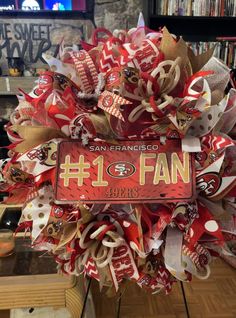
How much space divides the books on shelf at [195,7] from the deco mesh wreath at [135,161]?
6.79 feet

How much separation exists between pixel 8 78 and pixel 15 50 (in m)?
0.23

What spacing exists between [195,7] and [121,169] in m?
2.28

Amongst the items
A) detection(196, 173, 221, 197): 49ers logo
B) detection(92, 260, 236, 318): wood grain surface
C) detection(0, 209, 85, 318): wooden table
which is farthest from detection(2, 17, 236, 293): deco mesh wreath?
detection(92, 260, 236, 318): wood grain surface

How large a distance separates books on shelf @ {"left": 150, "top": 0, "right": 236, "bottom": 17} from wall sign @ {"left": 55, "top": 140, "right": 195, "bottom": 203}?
2205 mm

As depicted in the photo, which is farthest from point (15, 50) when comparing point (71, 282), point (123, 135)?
point (123, 135)

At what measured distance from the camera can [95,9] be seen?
271cm

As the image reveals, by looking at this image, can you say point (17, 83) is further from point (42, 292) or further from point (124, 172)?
point (124, 172)

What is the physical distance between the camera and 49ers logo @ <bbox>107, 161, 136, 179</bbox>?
0.60 m

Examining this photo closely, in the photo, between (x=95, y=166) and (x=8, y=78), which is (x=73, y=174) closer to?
(x=95, y=166)

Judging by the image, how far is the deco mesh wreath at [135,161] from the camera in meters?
0.59

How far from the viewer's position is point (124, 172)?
603 millimetres

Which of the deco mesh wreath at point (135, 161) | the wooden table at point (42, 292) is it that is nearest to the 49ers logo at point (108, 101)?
the deco mesh wreath at point (135, 161)

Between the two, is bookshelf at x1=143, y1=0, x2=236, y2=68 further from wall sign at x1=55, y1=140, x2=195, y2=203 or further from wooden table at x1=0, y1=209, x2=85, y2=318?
wall sign at x1=55, y1=140, x2=195, y2=203

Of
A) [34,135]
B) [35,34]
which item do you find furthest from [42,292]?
[35,34]
